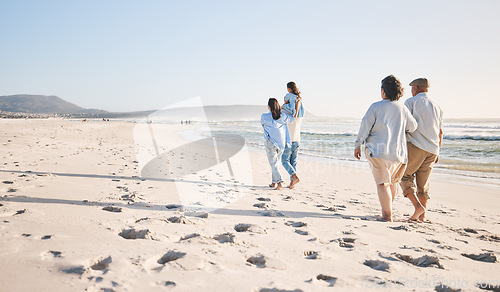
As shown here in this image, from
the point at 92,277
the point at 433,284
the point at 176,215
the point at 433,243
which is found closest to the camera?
the point at 92,277

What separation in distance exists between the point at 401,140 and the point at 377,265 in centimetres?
199

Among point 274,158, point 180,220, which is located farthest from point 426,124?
point 180,220

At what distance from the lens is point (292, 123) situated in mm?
5875

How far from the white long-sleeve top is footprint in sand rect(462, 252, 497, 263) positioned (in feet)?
4.35

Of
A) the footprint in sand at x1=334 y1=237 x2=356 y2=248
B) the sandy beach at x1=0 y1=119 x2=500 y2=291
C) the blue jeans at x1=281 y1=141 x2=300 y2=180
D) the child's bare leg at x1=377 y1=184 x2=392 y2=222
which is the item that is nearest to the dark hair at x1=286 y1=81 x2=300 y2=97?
the blue jeans at x1=281 y1=141 x2=300 y2=180

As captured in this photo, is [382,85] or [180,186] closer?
[382,85]

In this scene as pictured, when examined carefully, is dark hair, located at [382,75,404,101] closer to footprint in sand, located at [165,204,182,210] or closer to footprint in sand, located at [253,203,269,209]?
footprint in sand, located at [253,203,269,209]

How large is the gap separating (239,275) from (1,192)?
3815 mm

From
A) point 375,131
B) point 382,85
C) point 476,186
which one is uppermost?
point 382,85

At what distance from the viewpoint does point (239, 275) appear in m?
1.90

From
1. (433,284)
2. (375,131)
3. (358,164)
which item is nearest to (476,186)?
(358,164)

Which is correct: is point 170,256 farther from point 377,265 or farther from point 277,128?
point 277,128

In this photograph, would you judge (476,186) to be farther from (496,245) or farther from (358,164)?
(496,245)

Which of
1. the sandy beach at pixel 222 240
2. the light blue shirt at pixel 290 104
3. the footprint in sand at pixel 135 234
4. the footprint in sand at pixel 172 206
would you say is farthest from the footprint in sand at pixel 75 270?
the light blue shirt at pixel 290 104
